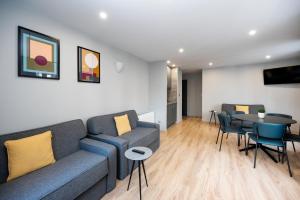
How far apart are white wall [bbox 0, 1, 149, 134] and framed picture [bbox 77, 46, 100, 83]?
90 millimetres

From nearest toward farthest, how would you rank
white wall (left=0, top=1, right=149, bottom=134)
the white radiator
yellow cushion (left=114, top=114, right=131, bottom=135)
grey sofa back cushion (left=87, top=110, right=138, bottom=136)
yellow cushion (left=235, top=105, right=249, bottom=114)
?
white wall (left=0, top=1, right=149, bottom=134)
grey sofa back cushion (left=87, top=110, right=138, bottom=136)
yellow cushion (left=114, top=114, right=131, bottom=135)
the white radiator
yellow cushion (left=235, top=105, right=249, bottom=114)

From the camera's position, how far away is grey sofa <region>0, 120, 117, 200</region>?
124 centimetres

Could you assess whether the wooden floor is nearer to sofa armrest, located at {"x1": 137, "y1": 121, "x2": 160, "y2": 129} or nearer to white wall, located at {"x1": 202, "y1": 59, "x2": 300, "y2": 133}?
sofa armrest, located at {"x1": 137, "y1": 121, "x2": 160, "y2": 129}

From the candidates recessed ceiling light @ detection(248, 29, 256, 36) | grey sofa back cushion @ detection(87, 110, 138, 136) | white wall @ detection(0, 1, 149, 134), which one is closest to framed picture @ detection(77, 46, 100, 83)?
white wall @ detection(0, 1, 149, 134)

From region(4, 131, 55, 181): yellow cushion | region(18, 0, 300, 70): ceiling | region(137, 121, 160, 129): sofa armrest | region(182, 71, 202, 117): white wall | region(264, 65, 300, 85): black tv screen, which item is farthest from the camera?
region(182, 71, 202, 117): white wall

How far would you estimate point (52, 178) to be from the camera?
1.37m

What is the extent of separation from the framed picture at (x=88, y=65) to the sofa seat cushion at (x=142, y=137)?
1.29 meters

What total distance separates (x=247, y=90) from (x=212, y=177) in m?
4.54

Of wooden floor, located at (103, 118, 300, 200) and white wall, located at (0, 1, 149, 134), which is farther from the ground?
white wall, located at (0, 1, 149, 134)

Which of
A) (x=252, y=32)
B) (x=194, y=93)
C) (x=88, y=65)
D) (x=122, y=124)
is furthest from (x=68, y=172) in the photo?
(x=194, y=93)

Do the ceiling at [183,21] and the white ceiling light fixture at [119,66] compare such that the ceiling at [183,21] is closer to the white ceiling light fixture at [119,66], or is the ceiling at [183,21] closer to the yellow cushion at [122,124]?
the white ceiling light fixture at [119,66]

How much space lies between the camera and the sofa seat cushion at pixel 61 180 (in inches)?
47.0

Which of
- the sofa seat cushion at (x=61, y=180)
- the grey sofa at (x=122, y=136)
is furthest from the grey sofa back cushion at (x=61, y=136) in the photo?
the grey sofa at (x=122, y=136)

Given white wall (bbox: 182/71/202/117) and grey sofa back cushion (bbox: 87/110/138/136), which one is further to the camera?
white wall (bbox: 182/71/202/117)
